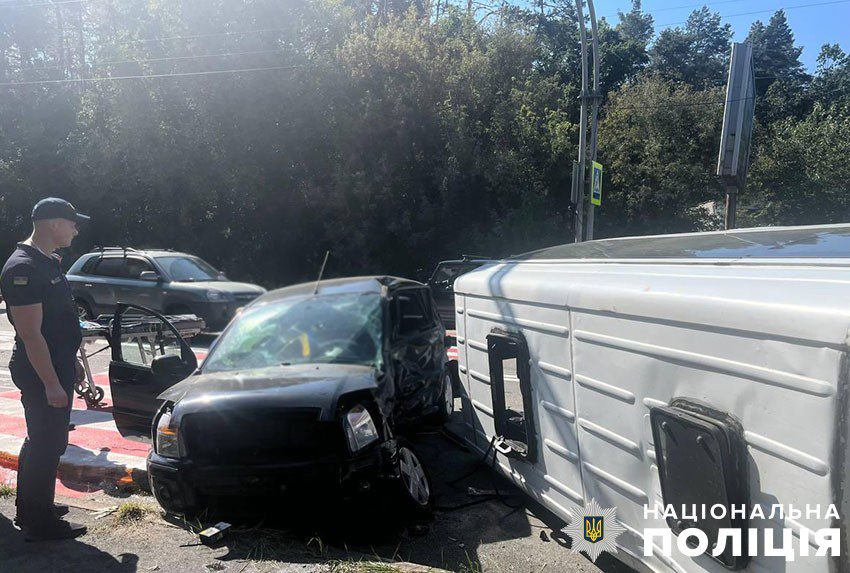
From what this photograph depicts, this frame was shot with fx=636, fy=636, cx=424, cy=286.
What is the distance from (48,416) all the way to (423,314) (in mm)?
3290

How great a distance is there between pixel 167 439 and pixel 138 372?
161cm

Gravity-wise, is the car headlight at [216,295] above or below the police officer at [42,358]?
below

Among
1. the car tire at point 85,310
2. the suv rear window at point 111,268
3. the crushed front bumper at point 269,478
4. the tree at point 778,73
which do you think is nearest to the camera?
the crushed front bumper at point 269,478

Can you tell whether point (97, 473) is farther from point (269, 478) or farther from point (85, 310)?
point (85, 310)

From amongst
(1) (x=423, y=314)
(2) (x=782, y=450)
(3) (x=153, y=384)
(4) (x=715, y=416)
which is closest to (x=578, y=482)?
(4) (x=715, y=416)

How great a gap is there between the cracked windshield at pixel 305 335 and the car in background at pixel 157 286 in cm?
646

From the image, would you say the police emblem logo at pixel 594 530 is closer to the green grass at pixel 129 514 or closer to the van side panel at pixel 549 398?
the van side panel at pixel 549 398

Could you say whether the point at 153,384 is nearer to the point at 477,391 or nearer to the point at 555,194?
the point at 477,391

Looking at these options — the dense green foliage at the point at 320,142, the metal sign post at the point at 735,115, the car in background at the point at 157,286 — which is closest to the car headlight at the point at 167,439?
the metal sign post at the point at 735,115

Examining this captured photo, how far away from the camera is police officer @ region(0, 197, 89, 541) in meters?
3.64

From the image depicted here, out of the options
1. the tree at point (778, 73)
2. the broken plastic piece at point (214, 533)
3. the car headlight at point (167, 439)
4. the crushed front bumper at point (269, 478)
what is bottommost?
the broken plastic piece at point (214, 533)

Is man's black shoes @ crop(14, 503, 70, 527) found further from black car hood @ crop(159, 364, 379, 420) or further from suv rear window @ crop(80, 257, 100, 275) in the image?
suv rear window @ crop(80, 257, 100, 275)

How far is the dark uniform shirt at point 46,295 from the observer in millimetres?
3643

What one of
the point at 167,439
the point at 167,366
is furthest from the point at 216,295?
the point at 167,439
